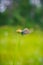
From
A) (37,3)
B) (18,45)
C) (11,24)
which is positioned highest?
(37,3)

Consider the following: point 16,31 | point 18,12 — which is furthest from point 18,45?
point 18,12

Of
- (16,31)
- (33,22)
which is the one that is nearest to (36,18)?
(33,22)

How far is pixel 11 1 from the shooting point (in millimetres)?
734

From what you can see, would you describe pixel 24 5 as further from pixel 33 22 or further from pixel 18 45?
pixel 18 45

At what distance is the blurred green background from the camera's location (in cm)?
72

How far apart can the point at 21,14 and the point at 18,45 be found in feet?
0.56

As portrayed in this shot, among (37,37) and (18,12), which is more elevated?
(18,12)

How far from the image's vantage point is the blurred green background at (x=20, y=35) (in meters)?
0.72

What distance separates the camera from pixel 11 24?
2.37 feet

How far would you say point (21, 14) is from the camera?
2.34 feet

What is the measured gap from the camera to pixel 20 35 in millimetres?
736

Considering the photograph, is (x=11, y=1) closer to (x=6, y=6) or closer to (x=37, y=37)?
(x=6, y=6)

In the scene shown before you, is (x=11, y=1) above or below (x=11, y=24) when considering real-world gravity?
above

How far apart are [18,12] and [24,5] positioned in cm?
5
